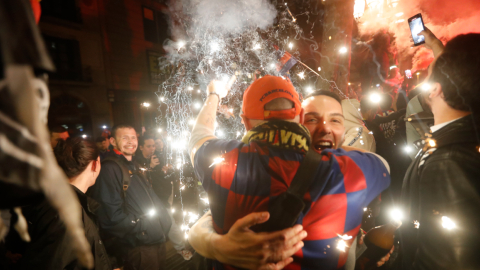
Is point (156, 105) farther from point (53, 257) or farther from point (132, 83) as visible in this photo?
point (53, 257)

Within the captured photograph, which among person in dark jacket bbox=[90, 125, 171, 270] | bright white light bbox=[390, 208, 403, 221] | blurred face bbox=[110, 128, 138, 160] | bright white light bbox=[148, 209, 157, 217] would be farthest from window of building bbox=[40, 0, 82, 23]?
bright white light bbox=[390, 208, 403, 221]

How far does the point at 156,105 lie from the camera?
18.5m

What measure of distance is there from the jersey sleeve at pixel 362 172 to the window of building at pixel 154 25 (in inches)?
830

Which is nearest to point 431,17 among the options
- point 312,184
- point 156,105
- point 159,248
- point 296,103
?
point 296,103

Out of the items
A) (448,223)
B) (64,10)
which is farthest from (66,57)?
(448,223)

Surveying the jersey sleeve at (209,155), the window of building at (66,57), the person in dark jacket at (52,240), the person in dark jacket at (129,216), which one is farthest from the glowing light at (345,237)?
the window of building at (66,57)

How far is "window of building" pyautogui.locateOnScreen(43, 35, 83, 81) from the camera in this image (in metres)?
13.0

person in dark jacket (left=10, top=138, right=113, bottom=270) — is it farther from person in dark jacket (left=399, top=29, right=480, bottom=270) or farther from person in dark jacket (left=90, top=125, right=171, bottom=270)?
person in dark jacket (left=399, top=29, right=480, bottom=270)

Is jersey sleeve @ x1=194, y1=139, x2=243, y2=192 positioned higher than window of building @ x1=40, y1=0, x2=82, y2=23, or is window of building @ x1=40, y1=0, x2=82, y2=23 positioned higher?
window of building @ x1=40, y1=0, x2=82, y2=23

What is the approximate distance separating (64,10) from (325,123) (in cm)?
1971

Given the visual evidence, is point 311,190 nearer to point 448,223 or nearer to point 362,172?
point 362,172

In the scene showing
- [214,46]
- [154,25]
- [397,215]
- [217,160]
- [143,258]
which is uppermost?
[154,25]

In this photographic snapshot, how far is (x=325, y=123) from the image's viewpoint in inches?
88.6

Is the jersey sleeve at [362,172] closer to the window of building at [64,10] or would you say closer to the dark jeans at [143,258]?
the dark jeans at [143,258]
